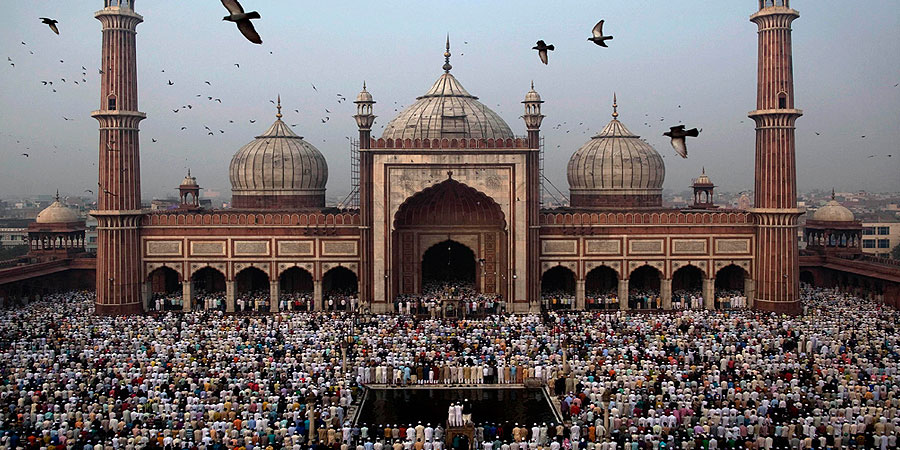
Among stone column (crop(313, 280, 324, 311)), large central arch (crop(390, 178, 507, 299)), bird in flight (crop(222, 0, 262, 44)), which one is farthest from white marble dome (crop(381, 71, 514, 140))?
bird in flight (crop(222, 0, 262, 44))

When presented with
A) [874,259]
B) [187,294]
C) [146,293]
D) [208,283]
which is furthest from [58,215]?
[874,259]

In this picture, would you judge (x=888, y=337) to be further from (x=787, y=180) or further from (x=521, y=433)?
(x=521, y=433)

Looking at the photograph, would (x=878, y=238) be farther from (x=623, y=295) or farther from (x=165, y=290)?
(x=165, y=290)

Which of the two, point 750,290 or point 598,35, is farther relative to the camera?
point 750,290

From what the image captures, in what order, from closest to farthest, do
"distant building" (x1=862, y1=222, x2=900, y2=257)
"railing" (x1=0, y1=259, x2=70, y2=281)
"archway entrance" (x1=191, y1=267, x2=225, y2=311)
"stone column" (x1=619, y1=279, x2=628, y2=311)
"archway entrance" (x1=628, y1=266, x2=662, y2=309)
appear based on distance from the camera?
"stone column" (x1=619, y1=279, x2=628, y2=311)
"archway entrance" (x1=628, y1=266, x2=662, y2=309)
"railing" (x1=0, y1=259, x2=70, y2=281)
"archway entrance" (x1=191, y1=267, x2=225, y2=311)
"distant building" (x1=862, y1=222, x2=900, y2=257)

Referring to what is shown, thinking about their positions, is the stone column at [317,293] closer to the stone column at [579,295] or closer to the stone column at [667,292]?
the stone column at [579,295]

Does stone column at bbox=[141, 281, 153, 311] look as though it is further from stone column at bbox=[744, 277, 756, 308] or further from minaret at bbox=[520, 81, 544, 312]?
stone column at bbox=[744, 277, 756, 308]

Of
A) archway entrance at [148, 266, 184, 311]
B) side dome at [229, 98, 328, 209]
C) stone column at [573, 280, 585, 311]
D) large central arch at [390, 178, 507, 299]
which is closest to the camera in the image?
stone column at [573, 280, 585, 311]

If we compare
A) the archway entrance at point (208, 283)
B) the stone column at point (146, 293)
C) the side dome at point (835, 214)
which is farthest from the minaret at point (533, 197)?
the side dome at point (835, 214)
